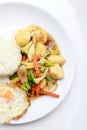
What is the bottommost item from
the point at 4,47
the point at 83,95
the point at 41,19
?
the point at 83,95

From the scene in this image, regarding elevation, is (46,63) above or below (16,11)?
below

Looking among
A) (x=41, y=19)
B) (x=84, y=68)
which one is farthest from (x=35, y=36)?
(x=84, y=68)

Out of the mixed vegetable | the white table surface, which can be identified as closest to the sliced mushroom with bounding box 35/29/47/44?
the mixed vegetable

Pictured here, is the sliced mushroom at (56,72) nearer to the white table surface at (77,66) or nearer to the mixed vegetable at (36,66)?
the mixed vegetable at (36,66)

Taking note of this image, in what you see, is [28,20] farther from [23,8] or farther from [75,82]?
[75,82]

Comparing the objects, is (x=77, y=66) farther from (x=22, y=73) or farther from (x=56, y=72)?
(x=22, y=73)

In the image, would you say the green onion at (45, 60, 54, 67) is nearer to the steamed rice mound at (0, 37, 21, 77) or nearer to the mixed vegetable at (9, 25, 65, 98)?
the mixed vegetable at (9, 25, 65, 98)

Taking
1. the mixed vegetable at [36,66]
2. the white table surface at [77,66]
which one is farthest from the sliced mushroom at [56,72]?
the white table surface at [77,66]
